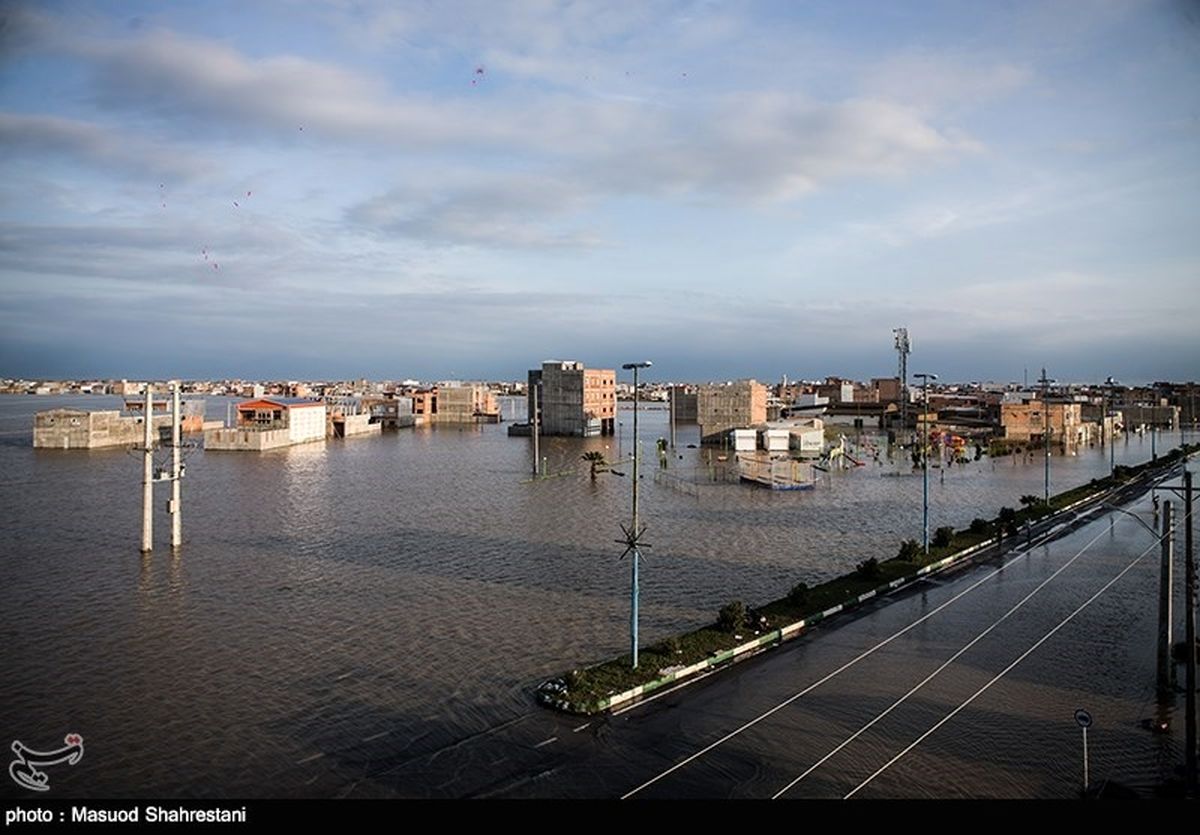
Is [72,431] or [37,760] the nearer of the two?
[37,760]

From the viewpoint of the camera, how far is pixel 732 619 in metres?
9.20

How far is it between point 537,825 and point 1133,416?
68721 millimetres

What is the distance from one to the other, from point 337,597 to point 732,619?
5634 millimetres

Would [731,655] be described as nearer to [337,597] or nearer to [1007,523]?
[337,597]

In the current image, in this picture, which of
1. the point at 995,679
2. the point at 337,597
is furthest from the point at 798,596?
the point at 337,597

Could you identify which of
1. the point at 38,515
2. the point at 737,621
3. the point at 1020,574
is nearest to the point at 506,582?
the point at 737,621

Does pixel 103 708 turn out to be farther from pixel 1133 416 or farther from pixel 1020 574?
pixel 1133 416

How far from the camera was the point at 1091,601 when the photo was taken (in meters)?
11.1

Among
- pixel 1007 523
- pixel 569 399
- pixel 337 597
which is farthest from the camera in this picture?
pixel 569 399

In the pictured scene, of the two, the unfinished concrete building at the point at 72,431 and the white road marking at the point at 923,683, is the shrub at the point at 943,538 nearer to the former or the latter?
the white road marking at the point at 923,683

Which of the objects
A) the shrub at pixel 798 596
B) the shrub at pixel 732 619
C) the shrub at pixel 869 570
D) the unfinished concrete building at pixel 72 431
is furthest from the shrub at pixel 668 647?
the unfinished concrete building at pixel 72 431

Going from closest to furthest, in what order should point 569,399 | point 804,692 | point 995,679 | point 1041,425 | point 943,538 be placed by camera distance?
point 804,692 → point 995,679 → point 943,538 → point 1041,425 → point 569,399

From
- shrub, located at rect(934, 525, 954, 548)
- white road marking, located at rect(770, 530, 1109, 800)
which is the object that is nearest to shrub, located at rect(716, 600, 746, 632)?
white road marking, located at rect(770, 530, 1109, 800)

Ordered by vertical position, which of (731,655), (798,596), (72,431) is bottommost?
(731,655)
